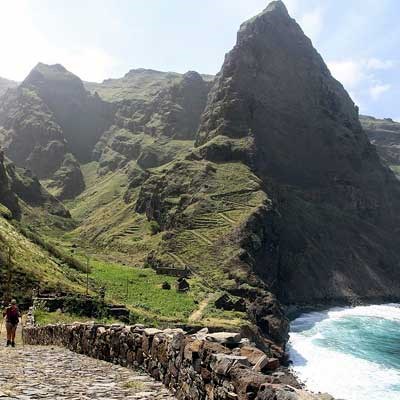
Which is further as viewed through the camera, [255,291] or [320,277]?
[320,277]

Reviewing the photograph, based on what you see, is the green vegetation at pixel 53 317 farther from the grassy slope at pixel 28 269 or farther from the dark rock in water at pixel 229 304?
the dark rock in water at pixel 229 304

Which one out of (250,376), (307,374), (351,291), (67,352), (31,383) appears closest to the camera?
(250,376)

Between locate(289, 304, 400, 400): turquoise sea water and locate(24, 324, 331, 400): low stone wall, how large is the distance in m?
58.5

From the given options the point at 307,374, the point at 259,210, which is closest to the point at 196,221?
the point at 259,210

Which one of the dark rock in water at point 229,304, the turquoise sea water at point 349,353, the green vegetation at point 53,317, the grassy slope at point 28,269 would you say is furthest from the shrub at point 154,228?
the green vegetation at point 53,317

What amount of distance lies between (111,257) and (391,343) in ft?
289

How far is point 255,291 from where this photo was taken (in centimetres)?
11581

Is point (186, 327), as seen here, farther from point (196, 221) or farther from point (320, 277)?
point (320, 277)

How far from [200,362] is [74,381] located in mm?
5066

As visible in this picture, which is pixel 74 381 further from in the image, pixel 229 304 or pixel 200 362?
pixel 229 304

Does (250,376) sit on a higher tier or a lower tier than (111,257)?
lower

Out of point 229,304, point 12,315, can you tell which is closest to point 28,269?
point 12,315

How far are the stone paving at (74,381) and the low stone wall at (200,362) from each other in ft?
1.35

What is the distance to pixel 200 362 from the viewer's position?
9.71 metres
